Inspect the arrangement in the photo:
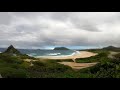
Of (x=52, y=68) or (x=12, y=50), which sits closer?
(x=12, y=50)

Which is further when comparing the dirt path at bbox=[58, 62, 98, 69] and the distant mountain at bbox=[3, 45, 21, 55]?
the dirt path at bbox=[58, 62, 98, 69]

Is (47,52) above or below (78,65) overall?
above

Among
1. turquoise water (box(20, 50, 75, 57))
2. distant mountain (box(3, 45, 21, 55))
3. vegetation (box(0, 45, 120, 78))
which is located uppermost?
distant mountain (box(3, 45, 21, 55))

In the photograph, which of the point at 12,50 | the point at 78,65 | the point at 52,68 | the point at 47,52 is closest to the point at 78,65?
the point at 78,65

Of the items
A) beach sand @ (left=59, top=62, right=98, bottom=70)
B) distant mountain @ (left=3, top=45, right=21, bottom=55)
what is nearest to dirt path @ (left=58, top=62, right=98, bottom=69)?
beach sand @ (left=59, top=62, right=98, bottom=70)

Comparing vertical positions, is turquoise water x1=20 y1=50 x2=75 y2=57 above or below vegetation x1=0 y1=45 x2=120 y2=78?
above

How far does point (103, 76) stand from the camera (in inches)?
175

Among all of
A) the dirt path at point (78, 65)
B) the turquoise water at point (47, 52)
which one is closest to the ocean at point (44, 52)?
the turquoise water at point (47, 52)

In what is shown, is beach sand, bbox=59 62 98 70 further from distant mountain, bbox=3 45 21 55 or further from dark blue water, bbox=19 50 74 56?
distant mountain, bbox=3 45 21 55

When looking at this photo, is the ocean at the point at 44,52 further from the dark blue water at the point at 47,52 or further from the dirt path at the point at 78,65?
the dirt path at the point at 78,65

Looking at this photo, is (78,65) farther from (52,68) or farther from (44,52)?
(44,52)
